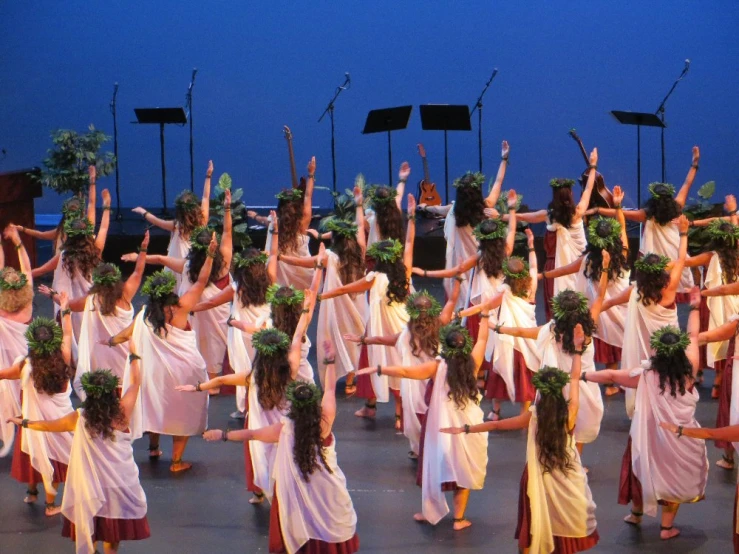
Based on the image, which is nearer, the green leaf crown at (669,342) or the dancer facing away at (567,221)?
the green leaf crown at (669,342)

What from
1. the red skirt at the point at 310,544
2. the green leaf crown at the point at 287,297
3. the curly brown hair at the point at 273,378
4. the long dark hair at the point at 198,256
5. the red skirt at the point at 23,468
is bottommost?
the red skirt at the point at 310,544

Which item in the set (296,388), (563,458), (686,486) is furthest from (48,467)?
(686,486)

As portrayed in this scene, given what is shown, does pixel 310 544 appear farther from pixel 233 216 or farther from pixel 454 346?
pixel 233 216

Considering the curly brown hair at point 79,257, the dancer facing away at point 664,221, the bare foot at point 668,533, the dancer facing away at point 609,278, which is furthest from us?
the dancer facing away at point 664,221

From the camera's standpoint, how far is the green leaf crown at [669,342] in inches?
222

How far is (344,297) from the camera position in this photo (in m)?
8.44

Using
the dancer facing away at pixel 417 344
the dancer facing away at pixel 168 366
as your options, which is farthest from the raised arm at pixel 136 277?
the dancer facing away at pixel 417 344

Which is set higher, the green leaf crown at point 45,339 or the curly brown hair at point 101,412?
the green leaf crown at point 45,339

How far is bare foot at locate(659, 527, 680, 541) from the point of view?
586 cm

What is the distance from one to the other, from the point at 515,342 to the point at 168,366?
2.35m

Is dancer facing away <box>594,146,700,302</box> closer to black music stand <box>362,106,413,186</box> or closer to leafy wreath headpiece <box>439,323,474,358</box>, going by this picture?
leafy wreath headpiece <box>439,323,474,358</box>

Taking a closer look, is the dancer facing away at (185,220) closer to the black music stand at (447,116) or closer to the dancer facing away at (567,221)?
the dancer facing away at (567,221)

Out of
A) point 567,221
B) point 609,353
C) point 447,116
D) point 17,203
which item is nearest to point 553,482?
point 609,353

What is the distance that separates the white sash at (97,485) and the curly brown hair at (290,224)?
4.06 meters
